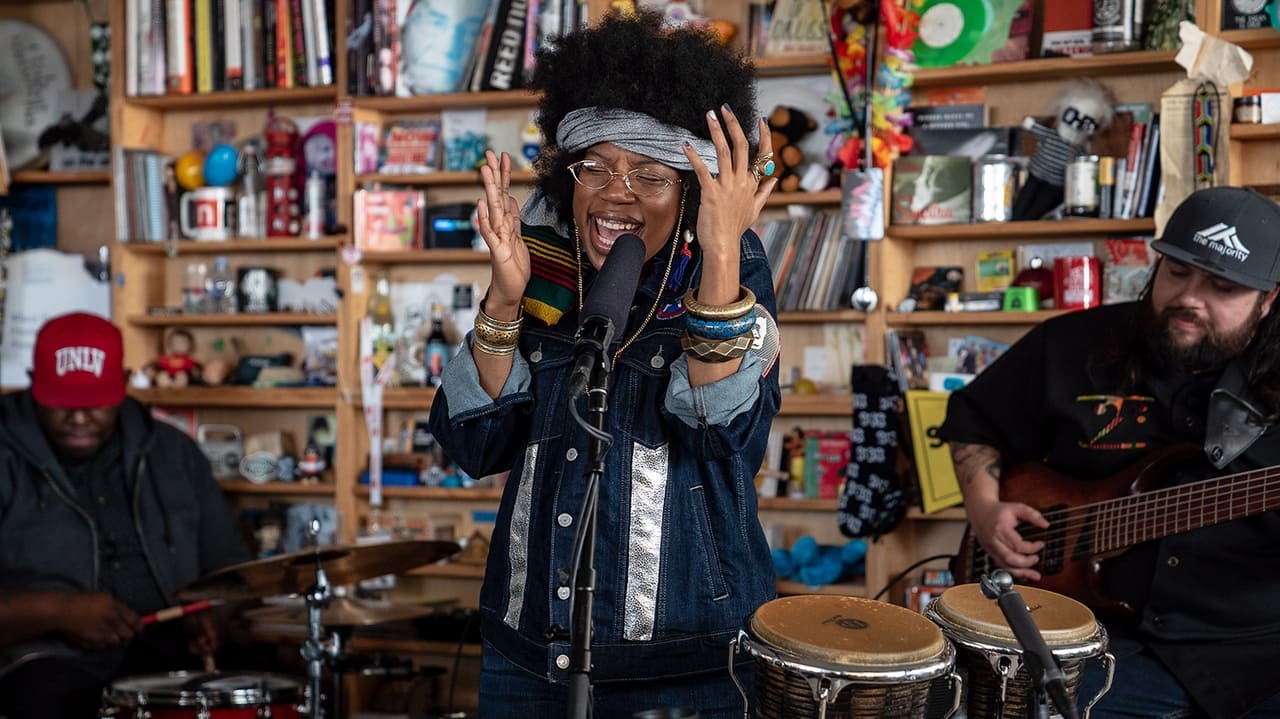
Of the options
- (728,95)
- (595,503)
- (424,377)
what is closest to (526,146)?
(424,377)

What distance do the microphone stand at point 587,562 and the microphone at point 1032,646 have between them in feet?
1.46

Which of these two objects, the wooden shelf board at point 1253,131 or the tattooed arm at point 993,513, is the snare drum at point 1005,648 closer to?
the tattooed arm at point 993,513

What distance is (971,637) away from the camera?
185cm

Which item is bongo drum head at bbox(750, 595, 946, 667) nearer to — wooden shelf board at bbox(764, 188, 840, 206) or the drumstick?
the drumstick

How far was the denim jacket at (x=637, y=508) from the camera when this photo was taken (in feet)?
5.74

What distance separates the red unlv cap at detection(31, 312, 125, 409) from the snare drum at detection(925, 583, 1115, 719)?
2.74m

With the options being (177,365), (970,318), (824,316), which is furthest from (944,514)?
(177,365)

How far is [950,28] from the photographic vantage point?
3.91 m

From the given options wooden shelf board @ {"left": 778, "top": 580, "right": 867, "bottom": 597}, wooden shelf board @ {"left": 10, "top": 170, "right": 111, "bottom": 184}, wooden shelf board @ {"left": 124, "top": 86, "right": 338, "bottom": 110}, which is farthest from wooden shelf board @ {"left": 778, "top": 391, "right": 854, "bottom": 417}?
wooden shelf board @ {"left": 10, "top": 170, "right": 111, "bottom": 184}

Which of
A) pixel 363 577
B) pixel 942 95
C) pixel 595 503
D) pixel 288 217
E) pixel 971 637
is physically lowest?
pixel 363 577

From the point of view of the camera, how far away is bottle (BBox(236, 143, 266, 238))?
4.69 meters

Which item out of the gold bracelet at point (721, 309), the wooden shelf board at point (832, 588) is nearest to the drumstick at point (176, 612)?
the wooden shelf board at point (832, 588)

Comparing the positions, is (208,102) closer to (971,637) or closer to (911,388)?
(911,388)

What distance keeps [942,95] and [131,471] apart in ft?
8.70
